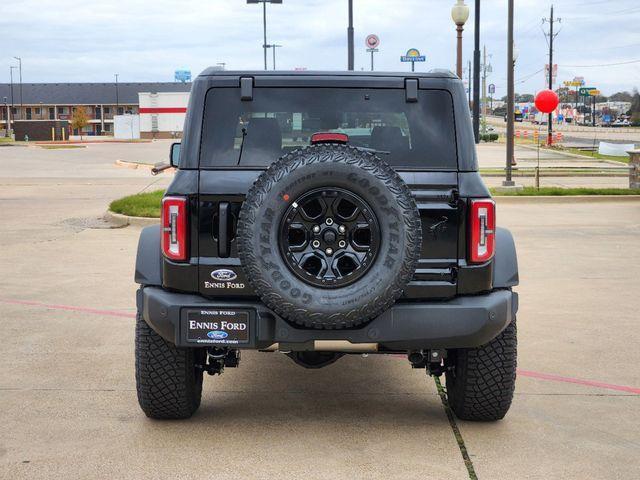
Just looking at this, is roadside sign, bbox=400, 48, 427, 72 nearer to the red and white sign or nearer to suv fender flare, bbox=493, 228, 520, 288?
the red and white sign

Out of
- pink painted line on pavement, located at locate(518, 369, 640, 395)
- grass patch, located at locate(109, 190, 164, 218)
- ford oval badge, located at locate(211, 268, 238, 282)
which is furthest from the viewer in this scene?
grass patch, located at locate(109, 190, 164, 218)

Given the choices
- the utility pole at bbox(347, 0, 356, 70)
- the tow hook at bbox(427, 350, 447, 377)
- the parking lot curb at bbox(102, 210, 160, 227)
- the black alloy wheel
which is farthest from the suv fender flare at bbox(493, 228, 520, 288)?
the utility pole at bbox(347, 0, 356, 70)

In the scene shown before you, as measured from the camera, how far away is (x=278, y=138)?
5.32 meters

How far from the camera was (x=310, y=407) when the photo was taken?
596 centimetres

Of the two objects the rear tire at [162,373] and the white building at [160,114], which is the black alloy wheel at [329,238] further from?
the white building at [160,114]

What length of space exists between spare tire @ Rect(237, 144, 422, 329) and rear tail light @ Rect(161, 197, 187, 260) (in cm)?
48

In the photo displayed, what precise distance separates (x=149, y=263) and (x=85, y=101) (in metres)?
150

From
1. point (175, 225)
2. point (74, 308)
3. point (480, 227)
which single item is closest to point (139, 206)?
point (74, 308)

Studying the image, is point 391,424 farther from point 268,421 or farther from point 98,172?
point 98,172

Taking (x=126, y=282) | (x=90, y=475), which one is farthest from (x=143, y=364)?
(x=126, y=282)

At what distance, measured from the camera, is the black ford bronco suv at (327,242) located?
4637 mm

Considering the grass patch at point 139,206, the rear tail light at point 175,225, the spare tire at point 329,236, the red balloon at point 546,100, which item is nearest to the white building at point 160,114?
the red balloon at point 546,100

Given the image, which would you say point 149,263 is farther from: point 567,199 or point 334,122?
point 567,199

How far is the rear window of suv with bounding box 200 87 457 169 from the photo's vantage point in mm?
5234
